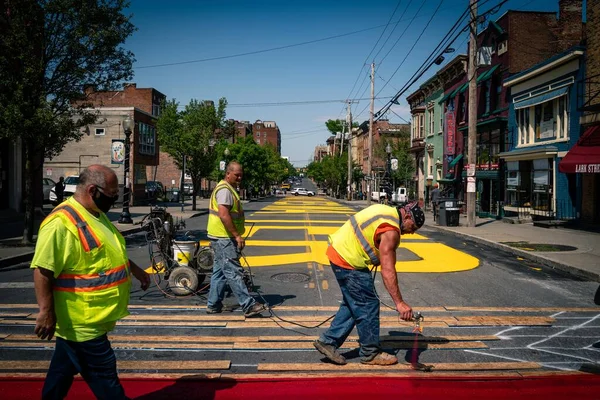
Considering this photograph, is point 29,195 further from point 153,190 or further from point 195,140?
point 153,190

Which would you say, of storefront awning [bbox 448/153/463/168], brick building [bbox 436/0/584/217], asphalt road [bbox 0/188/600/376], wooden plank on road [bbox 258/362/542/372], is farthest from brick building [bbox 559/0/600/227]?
wooden plank on road [bbox 258/362/542/372]

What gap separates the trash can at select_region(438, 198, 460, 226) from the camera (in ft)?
71.2

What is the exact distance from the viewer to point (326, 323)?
6.43 m

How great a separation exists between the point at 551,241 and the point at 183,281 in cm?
1245

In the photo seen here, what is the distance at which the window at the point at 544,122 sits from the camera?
70.9ft

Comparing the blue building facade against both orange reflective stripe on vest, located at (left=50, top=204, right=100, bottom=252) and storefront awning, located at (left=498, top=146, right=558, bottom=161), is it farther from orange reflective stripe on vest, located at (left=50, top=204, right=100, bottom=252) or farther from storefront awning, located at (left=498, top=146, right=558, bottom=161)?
orange reflective stripe on vest, located at (left=50, top=204, right=100, bottom=252)

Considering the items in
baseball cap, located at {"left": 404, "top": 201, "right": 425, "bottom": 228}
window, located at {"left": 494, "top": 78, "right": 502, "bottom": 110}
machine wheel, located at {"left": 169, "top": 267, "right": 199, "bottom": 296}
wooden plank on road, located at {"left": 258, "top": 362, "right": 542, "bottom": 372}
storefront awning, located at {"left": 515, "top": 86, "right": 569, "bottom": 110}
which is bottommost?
wooden plank on road, located at {"left": 258, "top": 362, "right": 542, "bottom": 372}

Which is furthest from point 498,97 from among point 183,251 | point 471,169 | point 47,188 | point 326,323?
point 47,188

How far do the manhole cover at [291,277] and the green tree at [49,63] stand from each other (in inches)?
296

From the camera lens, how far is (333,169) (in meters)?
73.1

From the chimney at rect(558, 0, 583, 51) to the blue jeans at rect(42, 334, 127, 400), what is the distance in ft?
98.0

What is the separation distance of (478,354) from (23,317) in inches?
223

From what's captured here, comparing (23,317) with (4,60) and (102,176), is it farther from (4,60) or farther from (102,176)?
(4,60)

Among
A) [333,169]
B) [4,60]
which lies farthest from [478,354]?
[333,169]
